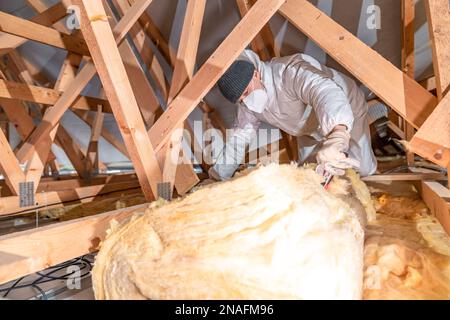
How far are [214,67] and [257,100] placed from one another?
58 centimetres

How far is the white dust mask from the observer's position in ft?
6.67

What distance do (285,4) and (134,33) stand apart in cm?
183

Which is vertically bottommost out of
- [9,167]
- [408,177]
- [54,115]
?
[408,177]

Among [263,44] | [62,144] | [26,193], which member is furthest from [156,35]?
[26,193]

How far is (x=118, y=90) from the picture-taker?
55.4 inches

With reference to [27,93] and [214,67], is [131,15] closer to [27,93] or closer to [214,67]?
[214,67]

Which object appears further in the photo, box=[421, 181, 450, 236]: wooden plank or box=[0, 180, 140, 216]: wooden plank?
box=[0, 180, 140, 216]: wooden plank

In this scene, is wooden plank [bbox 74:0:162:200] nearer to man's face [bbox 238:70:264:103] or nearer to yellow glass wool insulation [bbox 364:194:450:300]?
man's face [bbox 238:70:264:103]

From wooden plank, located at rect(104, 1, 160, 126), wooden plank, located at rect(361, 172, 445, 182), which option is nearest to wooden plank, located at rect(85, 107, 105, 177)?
wooden plank, located at rect(104, 1, 160, 126)

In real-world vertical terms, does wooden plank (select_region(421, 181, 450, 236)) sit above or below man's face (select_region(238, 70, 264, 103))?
below

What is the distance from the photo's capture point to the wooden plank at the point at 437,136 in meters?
1.04

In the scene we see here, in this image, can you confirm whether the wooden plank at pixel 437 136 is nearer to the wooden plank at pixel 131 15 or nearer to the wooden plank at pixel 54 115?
the wooden plank at pixel 131 15

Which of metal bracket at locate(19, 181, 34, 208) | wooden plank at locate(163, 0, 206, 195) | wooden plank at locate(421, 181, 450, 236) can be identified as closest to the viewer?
wooden plank at locate(421, 181, 450, 236)

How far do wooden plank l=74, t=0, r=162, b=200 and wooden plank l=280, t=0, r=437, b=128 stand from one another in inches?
33.9
